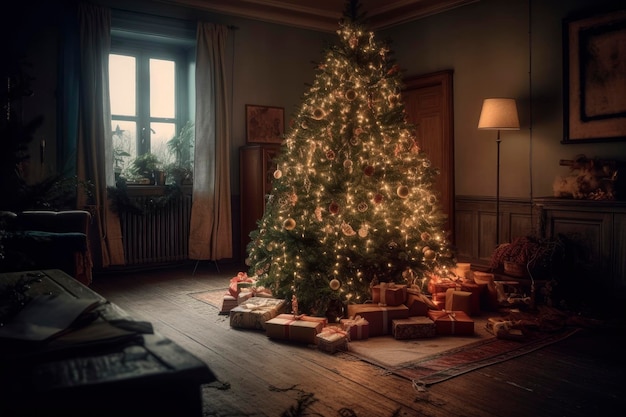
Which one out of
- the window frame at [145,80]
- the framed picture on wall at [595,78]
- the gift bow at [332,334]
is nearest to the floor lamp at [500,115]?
the framed picture on wall at [595,78]

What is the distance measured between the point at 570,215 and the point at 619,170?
2.13 ft

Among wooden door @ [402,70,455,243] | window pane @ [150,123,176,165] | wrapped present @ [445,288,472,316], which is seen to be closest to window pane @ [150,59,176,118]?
window pane @ [150,123,176,165]

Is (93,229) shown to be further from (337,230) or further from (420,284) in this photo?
(420,284)

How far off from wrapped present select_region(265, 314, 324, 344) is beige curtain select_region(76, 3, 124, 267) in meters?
2.67

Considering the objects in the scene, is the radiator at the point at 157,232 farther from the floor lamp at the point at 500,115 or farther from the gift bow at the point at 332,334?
the floor lamp at the point at 500,115

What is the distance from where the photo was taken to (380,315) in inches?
141

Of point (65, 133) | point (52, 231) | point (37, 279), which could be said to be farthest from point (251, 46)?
point (37, 279)

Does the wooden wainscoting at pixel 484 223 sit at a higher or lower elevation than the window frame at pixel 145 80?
lower

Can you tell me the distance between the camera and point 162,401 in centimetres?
105

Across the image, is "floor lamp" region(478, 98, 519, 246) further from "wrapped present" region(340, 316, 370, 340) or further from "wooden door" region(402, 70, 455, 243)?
"wrapped present" region(340, 316, 370, 340)

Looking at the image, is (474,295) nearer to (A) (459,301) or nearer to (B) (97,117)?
(A) (459,301)

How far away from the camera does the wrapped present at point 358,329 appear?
3477 mm

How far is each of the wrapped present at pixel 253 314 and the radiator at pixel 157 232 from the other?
2.37 meters

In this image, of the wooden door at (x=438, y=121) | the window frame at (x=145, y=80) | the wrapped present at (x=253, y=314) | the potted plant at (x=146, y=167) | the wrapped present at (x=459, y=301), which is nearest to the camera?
the wrapped present at (x=253, y=314)
